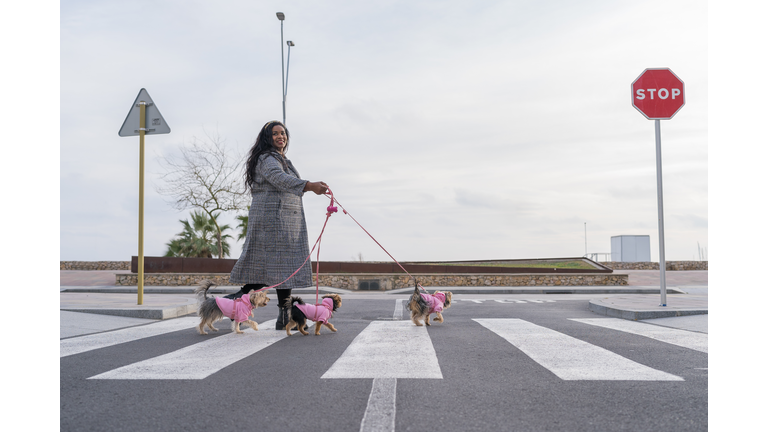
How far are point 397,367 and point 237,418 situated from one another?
1.41 metres

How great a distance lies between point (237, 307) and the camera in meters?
5.47

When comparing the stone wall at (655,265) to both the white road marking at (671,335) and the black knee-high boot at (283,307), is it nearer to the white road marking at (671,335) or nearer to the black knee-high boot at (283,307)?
the white road marking at (671,335)

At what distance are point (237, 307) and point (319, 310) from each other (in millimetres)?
913

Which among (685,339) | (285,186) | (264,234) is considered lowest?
(685,339)

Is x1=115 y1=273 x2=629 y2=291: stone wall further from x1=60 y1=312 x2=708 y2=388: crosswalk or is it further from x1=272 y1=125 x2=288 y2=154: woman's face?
x1=272 y1=125 x2=288 y2=154: woman's face

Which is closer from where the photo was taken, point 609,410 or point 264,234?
point 609,410

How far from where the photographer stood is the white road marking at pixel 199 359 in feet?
11.2

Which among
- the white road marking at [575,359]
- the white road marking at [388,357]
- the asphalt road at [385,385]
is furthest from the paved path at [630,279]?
the white road marking at [388,357]

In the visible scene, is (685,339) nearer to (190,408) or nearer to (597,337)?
(597,337)

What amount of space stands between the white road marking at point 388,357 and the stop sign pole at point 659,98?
6.92 m

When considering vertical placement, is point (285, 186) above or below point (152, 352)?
above

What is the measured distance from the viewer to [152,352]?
4379mm

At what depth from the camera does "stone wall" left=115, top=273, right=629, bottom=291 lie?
69.7 ft

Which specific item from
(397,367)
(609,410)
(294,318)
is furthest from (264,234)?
(609,410)
